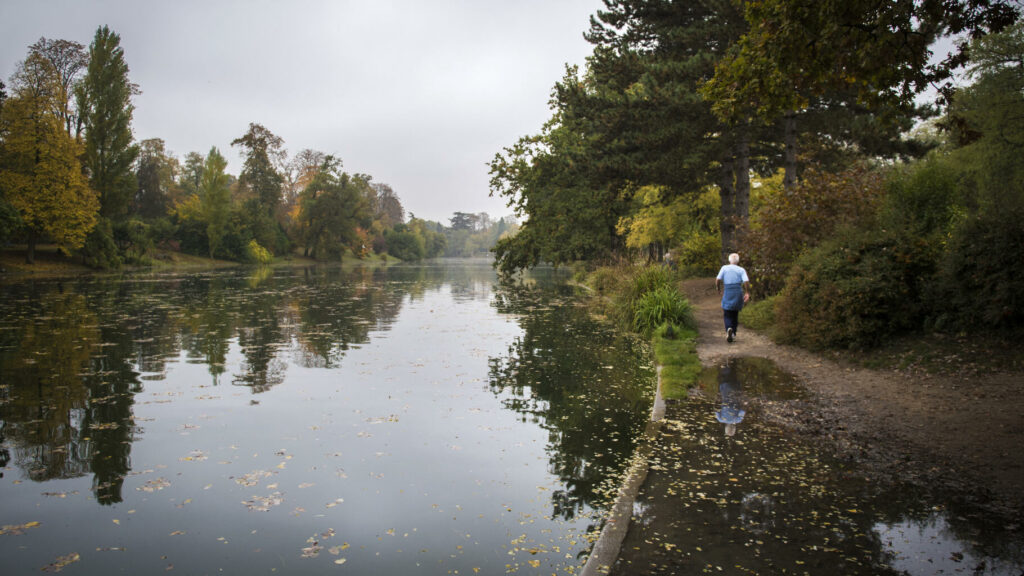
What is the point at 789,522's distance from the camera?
4.35m

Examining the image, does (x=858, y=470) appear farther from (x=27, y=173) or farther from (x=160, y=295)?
(x=27, y=173)

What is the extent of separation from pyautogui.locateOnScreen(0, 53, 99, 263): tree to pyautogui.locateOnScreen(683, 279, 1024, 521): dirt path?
153ft

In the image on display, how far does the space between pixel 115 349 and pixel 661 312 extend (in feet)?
39.5

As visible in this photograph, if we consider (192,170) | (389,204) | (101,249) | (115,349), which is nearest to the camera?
(115,349)

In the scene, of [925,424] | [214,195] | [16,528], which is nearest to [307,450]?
[16,528]

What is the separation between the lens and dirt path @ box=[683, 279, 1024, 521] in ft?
16.8

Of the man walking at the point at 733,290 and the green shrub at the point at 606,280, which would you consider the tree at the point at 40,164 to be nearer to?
the green shrub at the point at 606,280

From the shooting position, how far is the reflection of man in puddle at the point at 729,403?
696cm

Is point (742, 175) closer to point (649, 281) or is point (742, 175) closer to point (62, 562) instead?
point (649, 281)

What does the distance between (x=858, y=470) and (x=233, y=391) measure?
8.08 m

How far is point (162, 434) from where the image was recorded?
6.77 metres

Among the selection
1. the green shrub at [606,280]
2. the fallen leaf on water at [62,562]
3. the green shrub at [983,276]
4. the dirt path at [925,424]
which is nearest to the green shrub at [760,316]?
the dirt path at [925,424]

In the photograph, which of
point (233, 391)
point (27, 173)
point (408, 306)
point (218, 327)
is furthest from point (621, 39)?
point (27, 173)

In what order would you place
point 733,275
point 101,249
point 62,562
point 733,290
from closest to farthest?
point 62,562 < point 733,275 < point 733,290 < point 101,249
